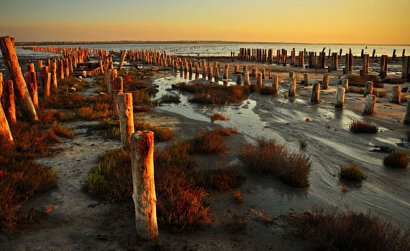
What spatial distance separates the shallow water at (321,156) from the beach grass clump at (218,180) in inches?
12.6

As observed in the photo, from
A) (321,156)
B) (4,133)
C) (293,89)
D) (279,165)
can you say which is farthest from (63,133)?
(293,89)

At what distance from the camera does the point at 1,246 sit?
4.52 metres

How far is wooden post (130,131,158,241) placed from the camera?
4.45m

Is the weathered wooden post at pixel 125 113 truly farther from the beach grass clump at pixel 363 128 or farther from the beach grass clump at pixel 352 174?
the beach grass clump at pixel 363 128

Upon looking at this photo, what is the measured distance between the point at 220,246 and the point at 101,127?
8.41m

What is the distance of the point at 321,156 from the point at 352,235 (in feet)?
17.0

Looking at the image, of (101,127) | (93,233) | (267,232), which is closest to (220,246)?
(267,232)

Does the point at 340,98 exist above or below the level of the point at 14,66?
below

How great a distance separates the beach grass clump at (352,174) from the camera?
7.79 m

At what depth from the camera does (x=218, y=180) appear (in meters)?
7.06

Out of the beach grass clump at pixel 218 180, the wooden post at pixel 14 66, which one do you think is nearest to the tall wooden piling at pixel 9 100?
the wooden post at pixel 14 66

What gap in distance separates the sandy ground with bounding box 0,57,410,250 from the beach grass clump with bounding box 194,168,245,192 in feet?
0.83

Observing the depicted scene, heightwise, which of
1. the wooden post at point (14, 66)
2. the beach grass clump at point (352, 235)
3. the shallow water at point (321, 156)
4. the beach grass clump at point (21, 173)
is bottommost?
the shallow water at point (321, 156)

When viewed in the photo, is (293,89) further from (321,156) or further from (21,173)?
(21,173)
